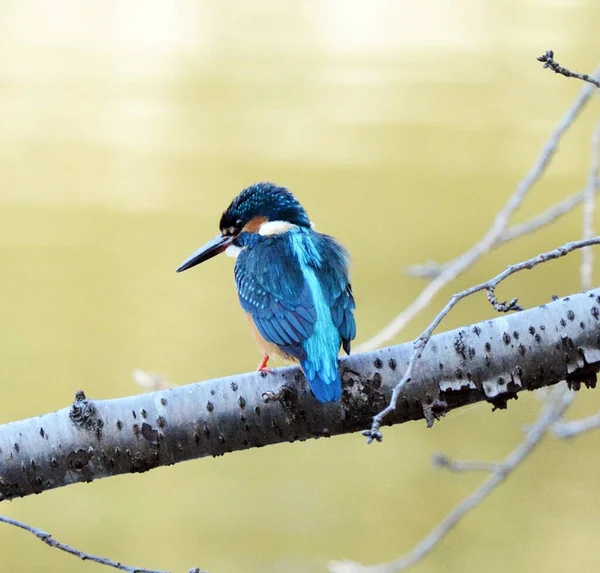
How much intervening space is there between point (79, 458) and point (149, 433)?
83 millimetres

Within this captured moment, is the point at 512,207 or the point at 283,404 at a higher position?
the point at 512,207

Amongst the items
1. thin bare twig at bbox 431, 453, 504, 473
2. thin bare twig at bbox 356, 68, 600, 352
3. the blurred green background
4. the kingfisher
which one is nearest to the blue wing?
the kingfisher

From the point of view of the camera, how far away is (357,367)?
120 centimetres

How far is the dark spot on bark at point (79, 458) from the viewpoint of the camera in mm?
1147

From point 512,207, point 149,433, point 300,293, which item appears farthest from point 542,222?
point 149,433

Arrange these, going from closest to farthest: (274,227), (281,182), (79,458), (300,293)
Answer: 1. (79,458)
2. (300,293)
3. (274,227)
4. (281,182)

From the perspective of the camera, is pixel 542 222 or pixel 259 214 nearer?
pixel 542 222

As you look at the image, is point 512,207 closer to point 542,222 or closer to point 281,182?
point 542,222

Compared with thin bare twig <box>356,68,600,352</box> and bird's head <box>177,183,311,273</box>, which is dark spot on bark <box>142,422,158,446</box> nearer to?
thin bare twig <box>356,68,600,352</box>

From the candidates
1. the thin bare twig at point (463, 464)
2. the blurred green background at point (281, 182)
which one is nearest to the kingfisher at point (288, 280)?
the thin bare twig at point (463, 464)

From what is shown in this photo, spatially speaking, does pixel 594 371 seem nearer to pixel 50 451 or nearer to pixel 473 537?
pixel 50 451

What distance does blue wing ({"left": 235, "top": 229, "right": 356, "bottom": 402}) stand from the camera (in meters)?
1.37

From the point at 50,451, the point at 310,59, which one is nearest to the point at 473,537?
the point at 50,451

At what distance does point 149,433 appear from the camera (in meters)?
1.16
